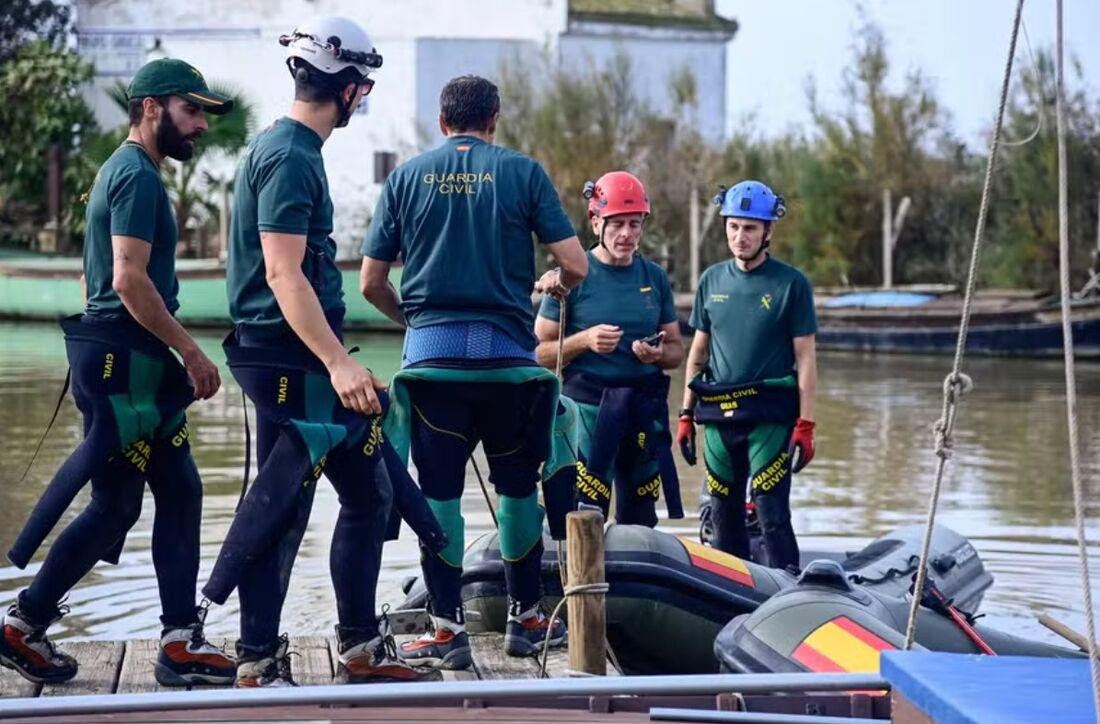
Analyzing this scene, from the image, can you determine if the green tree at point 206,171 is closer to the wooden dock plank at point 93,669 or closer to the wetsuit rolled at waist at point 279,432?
the wooden dock plank at point 93,669

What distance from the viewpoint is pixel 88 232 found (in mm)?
6062

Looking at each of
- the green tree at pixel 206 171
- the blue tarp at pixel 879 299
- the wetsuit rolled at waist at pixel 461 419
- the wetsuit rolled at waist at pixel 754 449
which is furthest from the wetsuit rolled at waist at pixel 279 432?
the green tree at pixel 206 171

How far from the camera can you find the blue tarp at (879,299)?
101ft

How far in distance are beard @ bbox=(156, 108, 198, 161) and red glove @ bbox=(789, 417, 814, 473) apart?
2991 millimetres

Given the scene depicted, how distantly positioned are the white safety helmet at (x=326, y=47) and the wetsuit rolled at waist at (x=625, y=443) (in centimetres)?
246

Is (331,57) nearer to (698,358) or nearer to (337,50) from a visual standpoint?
(337,50)

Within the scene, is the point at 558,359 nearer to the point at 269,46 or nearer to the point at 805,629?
the point at 805,629

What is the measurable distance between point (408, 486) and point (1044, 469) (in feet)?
30.9

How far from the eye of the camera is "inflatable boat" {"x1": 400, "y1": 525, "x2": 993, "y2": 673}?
276 inches

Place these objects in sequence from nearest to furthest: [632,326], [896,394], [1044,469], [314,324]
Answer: [314,324] → [632,326] → [1044,469] → [896,394]

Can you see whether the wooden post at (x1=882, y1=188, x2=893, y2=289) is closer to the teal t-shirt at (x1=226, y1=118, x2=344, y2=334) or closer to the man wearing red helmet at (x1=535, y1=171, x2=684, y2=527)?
the man wearing red helmet at (x1=535, y1=171, x2=684, y2=527)

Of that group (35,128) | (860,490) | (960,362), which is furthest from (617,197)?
(35,128)

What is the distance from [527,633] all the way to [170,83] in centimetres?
214

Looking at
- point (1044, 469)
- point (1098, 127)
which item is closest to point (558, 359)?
point (1044, 469)
